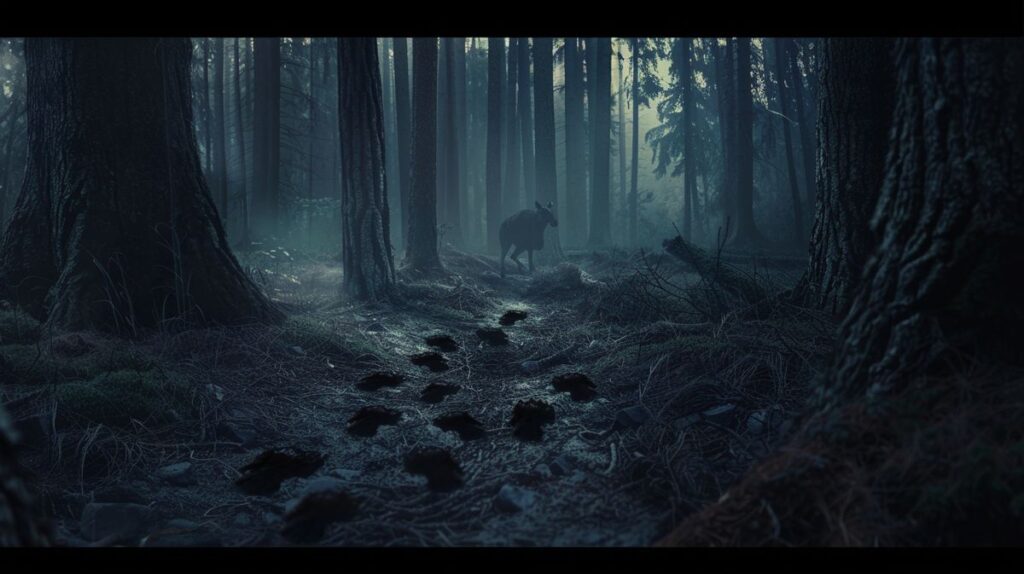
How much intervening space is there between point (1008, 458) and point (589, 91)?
1075 inches

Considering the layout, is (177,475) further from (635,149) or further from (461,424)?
(635,149)

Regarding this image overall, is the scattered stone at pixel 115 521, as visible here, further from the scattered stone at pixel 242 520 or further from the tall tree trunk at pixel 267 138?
the tall tree trunk at pixel 267 138

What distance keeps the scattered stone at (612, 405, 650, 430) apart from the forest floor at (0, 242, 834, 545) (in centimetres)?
1

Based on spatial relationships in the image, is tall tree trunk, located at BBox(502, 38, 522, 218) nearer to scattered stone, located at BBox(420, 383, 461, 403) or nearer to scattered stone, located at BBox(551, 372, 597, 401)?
scattered stone, located at BBox(420, 383, 461, 403)

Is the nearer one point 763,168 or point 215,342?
point 215,342

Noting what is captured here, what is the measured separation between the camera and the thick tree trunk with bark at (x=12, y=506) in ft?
4.44

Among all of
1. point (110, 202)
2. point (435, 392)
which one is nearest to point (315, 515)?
point (435, 392)

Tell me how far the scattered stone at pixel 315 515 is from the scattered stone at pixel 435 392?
1.86 metres

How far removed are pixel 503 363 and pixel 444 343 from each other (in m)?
0.74

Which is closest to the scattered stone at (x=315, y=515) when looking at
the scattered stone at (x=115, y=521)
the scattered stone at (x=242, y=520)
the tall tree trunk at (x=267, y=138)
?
the scattered stone at (x=242, y=520)

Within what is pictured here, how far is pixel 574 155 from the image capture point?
21.8 metres

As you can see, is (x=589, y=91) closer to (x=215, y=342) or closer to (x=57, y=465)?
(x=215, y=342)
